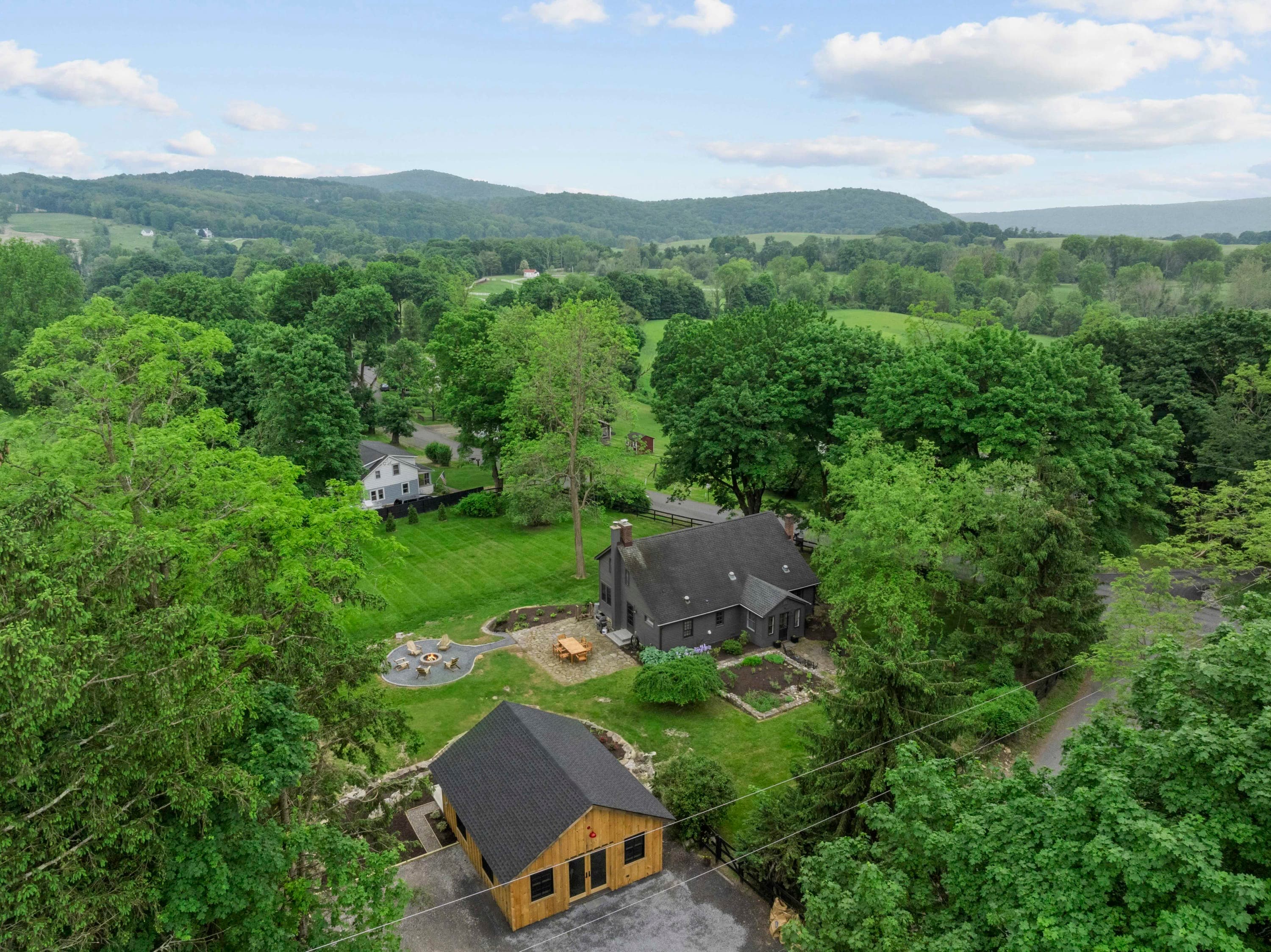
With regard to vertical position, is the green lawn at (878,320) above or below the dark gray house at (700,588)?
above

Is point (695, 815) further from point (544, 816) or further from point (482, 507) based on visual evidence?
point (482, 507)

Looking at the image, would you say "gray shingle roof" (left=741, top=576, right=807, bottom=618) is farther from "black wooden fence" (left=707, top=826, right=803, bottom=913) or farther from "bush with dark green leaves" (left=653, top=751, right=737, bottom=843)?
"black wooden fence" (left=707, top=826, right=803, bottom=913)

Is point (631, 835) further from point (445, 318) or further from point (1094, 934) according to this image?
point (445, 318)

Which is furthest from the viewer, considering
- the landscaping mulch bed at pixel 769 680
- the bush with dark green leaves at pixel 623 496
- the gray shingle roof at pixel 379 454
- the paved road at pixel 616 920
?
the gray shingle roof at pixel 379 454

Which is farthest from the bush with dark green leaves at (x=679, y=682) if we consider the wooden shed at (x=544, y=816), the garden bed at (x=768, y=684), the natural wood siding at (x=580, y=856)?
the natural wood siding at (x=580, y=856)

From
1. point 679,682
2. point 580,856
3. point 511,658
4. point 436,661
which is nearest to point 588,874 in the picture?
point 580,856

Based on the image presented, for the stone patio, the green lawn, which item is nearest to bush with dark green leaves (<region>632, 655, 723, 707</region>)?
the stone patio

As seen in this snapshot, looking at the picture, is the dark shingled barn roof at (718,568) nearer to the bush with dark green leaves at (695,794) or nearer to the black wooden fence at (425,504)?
the bush with dark green leaves at (695,794)
